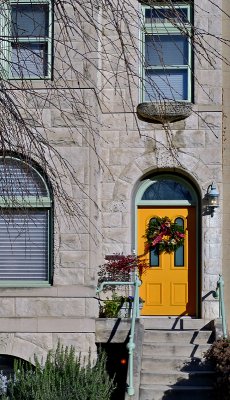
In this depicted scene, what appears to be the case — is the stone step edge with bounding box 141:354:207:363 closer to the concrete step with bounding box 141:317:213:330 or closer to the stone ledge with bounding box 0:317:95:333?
the stone ledge with bounding box 0:317:95:333

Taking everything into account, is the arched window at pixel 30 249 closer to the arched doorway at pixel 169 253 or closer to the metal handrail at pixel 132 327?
the metal handrail at pixel 132 327

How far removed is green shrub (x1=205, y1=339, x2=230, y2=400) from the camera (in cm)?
1076

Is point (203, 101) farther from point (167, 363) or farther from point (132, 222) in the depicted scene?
point (167, 363)

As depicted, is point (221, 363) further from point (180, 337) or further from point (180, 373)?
point (180, 337)

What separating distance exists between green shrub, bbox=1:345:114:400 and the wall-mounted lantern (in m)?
3.54

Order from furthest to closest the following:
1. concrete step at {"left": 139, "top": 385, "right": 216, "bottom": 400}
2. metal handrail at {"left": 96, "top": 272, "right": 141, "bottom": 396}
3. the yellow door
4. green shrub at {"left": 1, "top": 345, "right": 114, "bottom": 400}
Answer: the yellow door, concrete step at {"left": 139, "top": 385, "right": 216, "bottom": 400}, metal handrail at {"left": 96, "top": 272, "right": 141, "bottom": 396}, green shrub at {"left": 1, "top": 345, "right": 114, "bottom": 400}

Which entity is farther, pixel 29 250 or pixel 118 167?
pixel 118 167

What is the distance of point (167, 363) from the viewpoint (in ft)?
40.7

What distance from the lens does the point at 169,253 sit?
14.4m

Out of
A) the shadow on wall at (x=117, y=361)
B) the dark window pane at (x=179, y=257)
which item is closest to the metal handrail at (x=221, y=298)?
the dark window pane at (x=179, y=257)

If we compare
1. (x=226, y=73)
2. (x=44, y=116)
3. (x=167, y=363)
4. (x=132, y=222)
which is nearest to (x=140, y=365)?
(x=167, y=363)

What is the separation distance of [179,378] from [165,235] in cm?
305

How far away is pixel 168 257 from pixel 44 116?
3.38 m

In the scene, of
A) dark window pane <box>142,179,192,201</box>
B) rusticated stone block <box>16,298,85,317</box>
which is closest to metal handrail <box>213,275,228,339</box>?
dark window pane <box>142,179,192,201</box>
